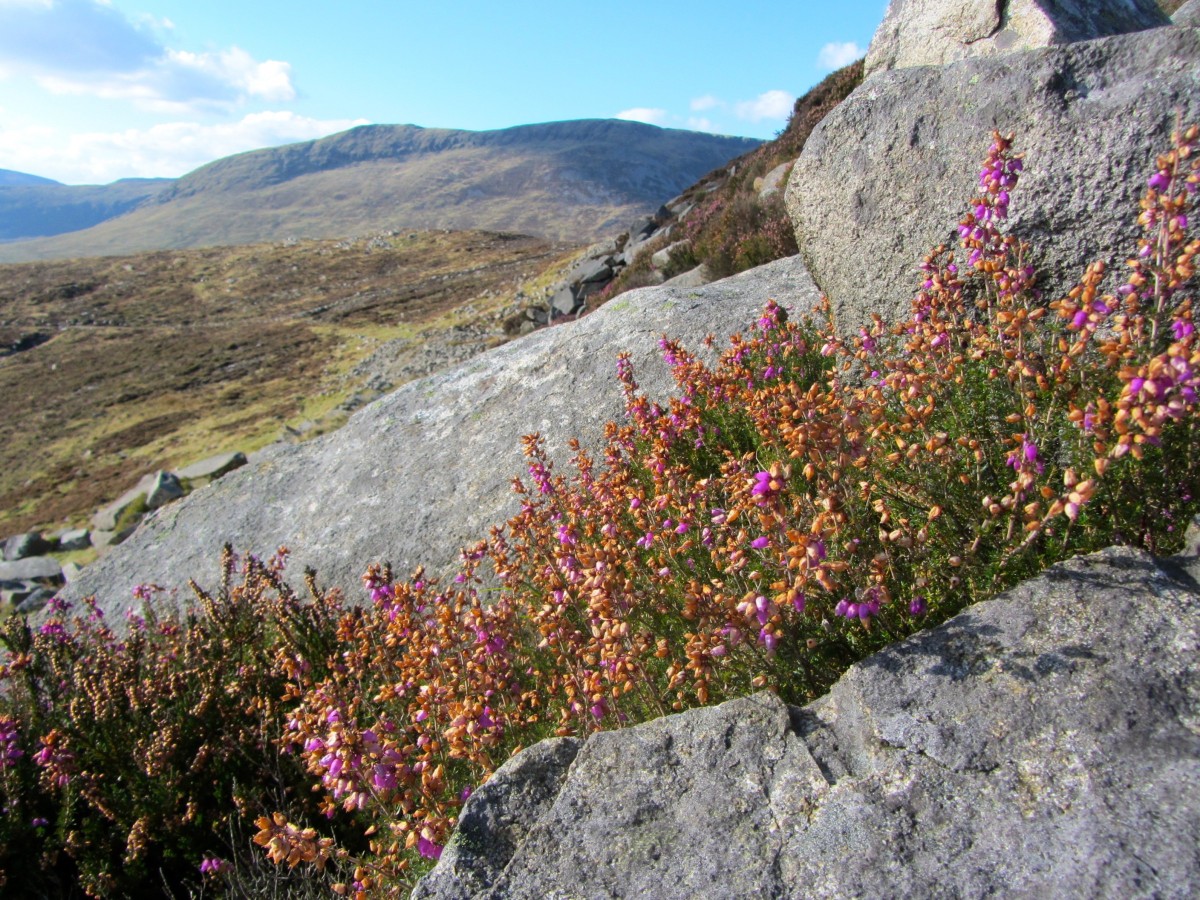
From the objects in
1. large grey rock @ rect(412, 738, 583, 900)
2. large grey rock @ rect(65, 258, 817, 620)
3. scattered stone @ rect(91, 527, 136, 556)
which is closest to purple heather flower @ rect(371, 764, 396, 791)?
large grey rock @ rect(412, 738, 583, 900)

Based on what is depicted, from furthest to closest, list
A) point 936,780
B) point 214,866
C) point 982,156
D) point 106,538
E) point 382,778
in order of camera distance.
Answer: point 106,538
point 982,156
point 214,866
point 382,778
point 936,780

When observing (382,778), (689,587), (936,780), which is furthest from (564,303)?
(936,780)

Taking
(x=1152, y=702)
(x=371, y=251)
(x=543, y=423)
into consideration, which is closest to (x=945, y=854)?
(x=1152, y=702)

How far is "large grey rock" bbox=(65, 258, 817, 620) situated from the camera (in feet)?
20.7

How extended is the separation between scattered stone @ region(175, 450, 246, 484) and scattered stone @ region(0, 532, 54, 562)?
311 centimetres

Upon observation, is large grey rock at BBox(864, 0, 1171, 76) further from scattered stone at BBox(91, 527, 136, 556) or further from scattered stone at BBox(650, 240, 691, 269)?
scattered stone at BBox(91, 527, 136, 556)

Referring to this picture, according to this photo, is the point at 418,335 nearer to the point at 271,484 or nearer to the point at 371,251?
the point at 271,484

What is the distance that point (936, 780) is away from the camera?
182cm

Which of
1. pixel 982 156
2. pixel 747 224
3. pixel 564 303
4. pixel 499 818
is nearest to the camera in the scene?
pixel 499 818

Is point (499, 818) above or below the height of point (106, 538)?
above

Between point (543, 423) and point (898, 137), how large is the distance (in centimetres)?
362

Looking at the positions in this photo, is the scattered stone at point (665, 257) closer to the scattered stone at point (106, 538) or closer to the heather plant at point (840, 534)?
the scattered stone at point (106, 538)

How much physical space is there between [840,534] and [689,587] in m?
0.55

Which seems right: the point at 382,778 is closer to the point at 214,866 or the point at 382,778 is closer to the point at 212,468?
the point at 214,866
